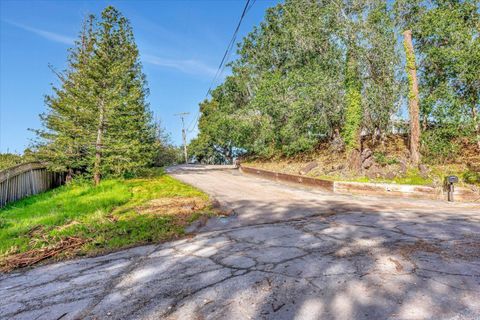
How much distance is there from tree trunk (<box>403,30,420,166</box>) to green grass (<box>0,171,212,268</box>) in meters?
8.93

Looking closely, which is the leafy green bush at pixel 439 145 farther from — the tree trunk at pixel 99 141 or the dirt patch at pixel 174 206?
the tree trunk at pixel 99 141

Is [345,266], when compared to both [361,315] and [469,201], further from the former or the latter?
[469,201]

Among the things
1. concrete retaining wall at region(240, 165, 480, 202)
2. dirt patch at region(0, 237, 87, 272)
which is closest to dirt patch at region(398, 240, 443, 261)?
dirt patch at region(0, 237, 87, 272)

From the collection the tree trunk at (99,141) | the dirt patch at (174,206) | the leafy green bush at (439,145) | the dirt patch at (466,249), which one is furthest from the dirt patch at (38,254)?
the leafy green bush at (439,145)

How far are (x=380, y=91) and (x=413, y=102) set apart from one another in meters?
1.73

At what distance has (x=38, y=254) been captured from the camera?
460cm

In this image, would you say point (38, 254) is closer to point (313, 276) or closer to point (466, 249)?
point (313, 276)

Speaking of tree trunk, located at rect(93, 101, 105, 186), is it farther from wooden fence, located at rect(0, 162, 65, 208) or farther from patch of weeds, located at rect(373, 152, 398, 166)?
patch of weeds, located at rect(373, 152, 398, 166)

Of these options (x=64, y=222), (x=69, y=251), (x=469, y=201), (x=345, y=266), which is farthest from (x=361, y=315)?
(x=469, y=201)

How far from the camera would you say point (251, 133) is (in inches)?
808

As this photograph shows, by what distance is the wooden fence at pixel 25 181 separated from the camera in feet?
30.6

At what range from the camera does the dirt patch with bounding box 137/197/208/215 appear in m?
7.21

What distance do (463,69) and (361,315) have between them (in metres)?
13.0

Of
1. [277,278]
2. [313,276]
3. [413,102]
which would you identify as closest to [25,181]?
[277,278]
